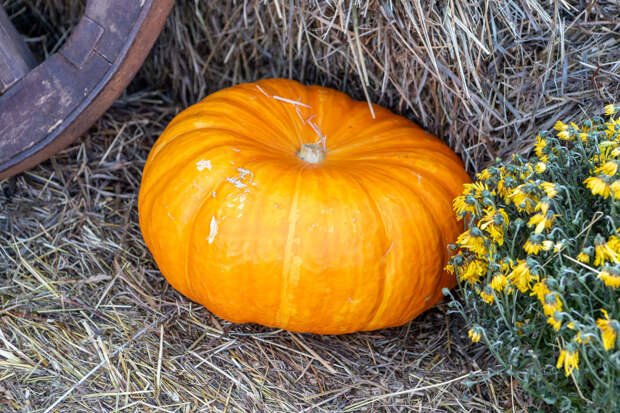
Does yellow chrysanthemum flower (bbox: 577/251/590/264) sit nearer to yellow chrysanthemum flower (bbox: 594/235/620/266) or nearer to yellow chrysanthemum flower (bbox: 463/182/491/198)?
yellow chrysanthemum flower (bbox: 594/235/620/266)

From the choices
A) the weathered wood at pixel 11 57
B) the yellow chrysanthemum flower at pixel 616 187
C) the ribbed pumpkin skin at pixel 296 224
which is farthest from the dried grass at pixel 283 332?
the yellow chrysanthemum flower at pixel 616 187

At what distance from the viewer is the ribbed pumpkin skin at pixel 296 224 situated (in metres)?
1.78

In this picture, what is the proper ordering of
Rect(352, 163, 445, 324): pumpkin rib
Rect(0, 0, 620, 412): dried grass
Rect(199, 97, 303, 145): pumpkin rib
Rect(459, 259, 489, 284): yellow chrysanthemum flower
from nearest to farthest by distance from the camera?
Rect(459, 259, 489, 284): yellow chrysanthemum flower → Rect(0, 0, 620, 412): dried grass → Rect(352, 163, 445, 324): pumpkin rib → Rect(199, 97, 303, 145): pumpkin rib

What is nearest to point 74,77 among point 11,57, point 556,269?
point 11,57

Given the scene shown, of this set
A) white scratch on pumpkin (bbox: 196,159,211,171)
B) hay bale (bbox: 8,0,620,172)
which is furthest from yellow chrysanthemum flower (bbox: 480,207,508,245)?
white scratch on pumpkin (bbox: 196,159,211,171)

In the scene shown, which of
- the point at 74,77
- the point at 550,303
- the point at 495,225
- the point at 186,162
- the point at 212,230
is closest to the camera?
the point at 550,303

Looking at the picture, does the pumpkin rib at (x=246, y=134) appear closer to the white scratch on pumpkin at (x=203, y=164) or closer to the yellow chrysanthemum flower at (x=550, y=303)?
the white scratch on pumpkin at (x=203, y=164)

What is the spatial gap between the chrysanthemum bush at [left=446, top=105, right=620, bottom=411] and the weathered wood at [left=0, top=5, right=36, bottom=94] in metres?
1.55

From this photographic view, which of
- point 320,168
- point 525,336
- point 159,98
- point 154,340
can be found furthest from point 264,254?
point 159,98

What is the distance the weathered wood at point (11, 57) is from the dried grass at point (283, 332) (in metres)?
0.44

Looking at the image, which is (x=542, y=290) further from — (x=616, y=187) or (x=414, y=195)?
(x=414, y=195)

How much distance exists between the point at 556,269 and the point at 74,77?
1.62 m

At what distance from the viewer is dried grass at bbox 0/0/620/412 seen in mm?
1762

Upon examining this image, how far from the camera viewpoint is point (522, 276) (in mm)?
1397
